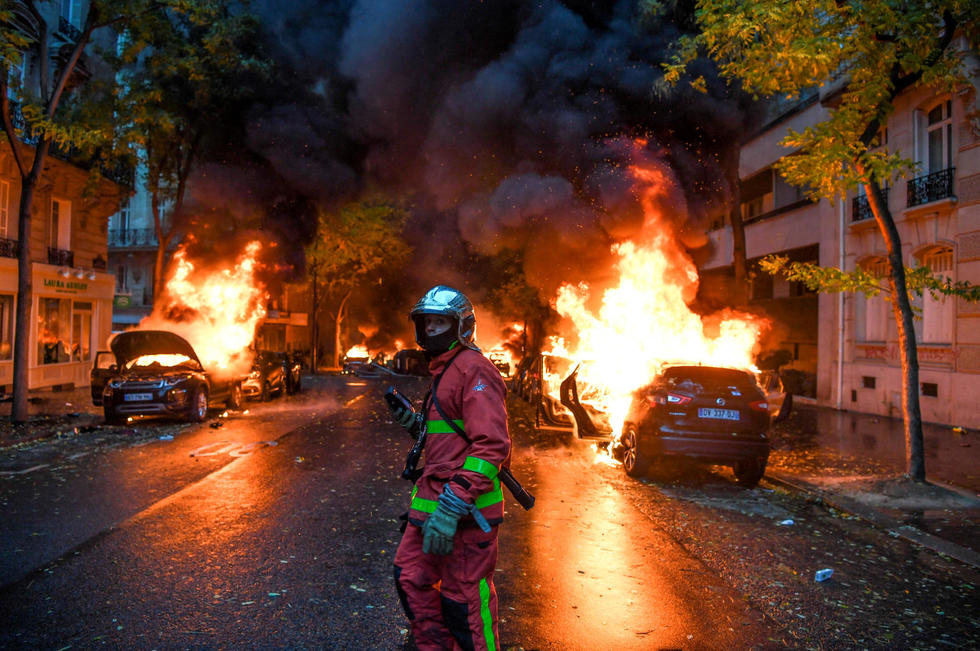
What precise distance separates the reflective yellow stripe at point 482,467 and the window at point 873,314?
1570 cm

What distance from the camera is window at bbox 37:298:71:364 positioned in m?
19.0

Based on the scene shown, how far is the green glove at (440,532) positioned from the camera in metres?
2.66

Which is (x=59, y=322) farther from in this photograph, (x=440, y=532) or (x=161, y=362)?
(x=440, y=532)

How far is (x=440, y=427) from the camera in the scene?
3.01 meters

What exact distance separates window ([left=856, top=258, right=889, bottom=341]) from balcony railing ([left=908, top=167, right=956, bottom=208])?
1786 millimetres

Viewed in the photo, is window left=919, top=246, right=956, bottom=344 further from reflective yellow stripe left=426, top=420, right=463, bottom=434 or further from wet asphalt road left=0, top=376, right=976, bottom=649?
reflective yellow stripe left=426, top=420, right=463, bottom=434

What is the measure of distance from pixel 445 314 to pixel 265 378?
50.3ft

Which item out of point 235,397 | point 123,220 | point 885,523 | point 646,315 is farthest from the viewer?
point 123,220

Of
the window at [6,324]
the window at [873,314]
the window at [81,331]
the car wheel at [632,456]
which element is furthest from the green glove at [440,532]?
the window at [81,331]

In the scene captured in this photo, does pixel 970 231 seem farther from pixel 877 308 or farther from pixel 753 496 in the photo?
pixel 753 496

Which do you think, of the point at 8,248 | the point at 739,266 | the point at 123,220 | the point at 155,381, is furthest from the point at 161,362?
the point at 123,220

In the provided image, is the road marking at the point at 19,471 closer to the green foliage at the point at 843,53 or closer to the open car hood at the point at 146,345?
the open car hood at the point at 146,345

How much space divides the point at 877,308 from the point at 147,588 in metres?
16.5

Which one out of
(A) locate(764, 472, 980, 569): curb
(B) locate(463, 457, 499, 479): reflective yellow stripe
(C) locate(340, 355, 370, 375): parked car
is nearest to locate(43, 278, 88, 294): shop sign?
(C) locate(340, 355, 370, 375): parked car
